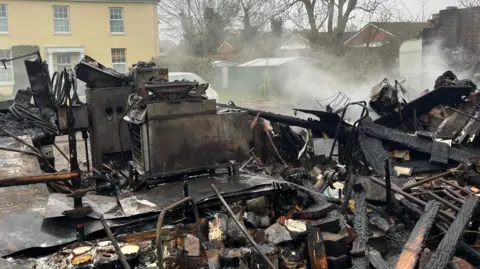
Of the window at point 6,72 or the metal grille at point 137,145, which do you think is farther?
the window at point 6,72

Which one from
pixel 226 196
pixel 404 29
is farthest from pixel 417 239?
pixel 404 29

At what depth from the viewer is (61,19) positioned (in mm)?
25625

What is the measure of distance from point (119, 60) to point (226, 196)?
81.3 ft

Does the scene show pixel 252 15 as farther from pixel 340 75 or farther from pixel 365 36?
pixel 340 75

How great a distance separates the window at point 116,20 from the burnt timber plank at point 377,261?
2569 centimetres

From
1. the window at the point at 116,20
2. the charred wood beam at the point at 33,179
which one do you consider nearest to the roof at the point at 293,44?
the window at the point at 116,20

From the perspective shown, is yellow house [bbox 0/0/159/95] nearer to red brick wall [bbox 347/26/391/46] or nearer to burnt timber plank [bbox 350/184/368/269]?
red brick wall [bbox 347/26/391/46]

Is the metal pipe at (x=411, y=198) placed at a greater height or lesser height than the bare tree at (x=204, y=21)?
lesser

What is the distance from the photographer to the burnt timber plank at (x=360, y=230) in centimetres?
398

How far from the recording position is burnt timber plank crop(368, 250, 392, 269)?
3859 millimetres

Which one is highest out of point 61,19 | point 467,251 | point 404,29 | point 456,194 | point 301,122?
point 61,19

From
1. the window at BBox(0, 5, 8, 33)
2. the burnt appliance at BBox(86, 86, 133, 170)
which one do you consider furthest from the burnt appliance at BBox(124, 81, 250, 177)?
the window at BBox(0, 5, 8, 33)

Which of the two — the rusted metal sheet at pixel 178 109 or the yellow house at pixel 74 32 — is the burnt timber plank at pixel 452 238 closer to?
the rusted metal sheet at pixel 178 109

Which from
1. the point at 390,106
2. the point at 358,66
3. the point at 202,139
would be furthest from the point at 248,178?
the point at 358,66
